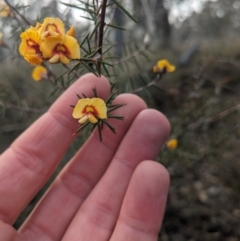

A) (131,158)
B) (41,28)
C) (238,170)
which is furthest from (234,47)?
(41,28)

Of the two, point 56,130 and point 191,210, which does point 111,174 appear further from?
point 191,210

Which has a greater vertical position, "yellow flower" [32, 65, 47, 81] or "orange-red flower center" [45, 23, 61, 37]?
"orange-red flower center" [45, 23, 61, 37]

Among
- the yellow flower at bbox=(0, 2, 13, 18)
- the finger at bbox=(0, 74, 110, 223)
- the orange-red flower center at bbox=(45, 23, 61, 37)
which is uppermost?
the yellow flower at bbox=(0, 2, 13, 18)

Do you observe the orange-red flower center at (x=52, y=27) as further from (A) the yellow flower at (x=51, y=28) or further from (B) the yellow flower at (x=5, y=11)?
(B) the yellow flower at (x=5, y=11)

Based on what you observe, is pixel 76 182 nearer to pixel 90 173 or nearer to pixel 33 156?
pixel 90 173

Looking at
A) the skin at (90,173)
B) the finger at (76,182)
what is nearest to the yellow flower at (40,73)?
the skin at (90,173)

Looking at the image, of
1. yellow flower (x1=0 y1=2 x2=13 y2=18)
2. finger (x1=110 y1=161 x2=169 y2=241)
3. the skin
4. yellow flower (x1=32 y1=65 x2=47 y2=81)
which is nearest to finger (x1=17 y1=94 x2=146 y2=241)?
the skin

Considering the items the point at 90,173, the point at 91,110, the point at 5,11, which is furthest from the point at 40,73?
the point at 91,110

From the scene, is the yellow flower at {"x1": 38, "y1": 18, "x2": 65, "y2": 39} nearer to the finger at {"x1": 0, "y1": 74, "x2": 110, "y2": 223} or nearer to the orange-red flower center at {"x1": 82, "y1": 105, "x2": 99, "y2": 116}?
the orange-red flower center at {"x1": 82, "y1": 105, "x2": 99, "y2": 116}
